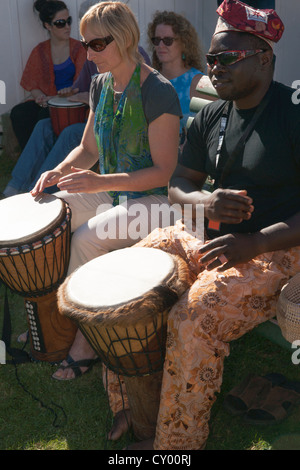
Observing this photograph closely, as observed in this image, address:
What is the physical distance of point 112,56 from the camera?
9.74 feet

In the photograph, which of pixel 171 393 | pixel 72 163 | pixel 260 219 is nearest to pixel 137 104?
pixel 72 163

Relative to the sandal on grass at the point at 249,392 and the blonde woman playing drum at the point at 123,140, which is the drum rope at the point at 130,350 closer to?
the sandal on grass at the point at 249,392

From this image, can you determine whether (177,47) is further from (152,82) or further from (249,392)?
(249,392)

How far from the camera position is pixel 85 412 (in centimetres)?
270

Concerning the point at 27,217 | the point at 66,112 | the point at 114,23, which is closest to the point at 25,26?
the point at 66,112

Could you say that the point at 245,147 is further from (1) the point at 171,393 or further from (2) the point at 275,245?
(1) the point at 171,393

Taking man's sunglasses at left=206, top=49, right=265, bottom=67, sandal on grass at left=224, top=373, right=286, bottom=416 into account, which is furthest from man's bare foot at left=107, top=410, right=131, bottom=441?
man's sunglasses at left=206, top=49, right=265, bottom=67

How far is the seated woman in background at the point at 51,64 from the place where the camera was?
575 centimetres

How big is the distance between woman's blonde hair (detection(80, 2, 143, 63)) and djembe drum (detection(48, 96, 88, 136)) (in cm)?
193

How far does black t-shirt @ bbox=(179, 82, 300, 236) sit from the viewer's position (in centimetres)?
232

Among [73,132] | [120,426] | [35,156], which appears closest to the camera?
[120,426]

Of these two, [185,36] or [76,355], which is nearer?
[76,355]

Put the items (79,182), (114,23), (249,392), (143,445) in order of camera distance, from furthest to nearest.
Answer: (114,23) → (79,182) → (249,392) → (143,445)

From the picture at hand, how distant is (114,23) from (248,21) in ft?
2.86
